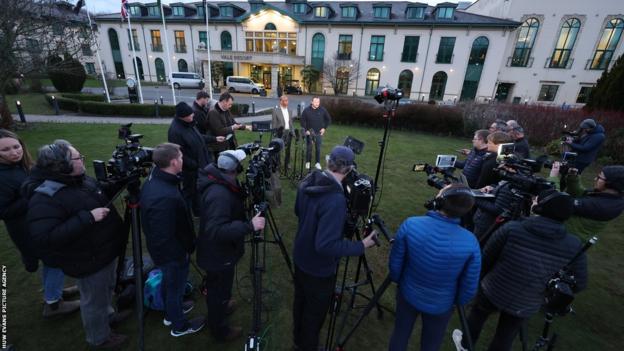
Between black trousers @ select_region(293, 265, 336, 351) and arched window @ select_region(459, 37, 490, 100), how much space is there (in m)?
32.8

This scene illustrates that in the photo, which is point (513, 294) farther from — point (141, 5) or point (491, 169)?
point (141, 5)

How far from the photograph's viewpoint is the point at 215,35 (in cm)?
3294

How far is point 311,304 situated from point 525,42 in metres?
35.5

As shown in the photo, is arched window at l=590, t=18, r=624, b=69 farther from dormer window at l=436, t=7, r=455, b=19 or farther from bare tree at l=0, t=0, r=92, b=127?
bare tree at l=0, t=0, r=92, b=127

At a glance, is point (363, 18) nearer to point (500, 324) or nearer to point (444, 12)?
point (444, 12)

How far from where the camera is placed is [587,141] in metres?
5.75

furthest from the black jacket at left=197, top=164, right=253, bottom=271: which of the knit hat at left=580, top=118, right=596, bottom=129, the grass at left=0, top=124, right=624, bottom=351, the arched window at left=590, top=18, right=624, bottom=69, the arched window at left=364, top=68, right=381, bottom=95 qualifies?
the arched window at left=590, top=18, right=624, bottom=69

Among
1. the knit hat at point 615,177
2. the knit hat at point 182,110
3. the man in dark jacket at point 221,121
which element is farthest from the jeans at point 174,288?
the knit hat at point 615,177

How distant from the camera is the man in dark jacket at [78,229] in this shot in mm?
1959

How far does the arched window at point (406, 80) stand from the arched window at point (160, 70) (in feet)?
101

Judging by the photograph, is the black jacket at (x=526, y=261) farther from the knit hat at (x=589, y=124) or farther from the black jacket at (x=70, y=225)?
the knit hat at (x=589, y=124)

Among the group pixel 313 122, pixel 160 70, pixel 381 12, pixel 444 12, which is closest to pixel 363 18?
pixel 381 12

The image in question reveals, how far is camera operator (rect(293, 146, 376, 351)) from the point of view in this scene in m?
1.97

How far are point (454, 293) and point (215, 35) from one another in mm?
38430
